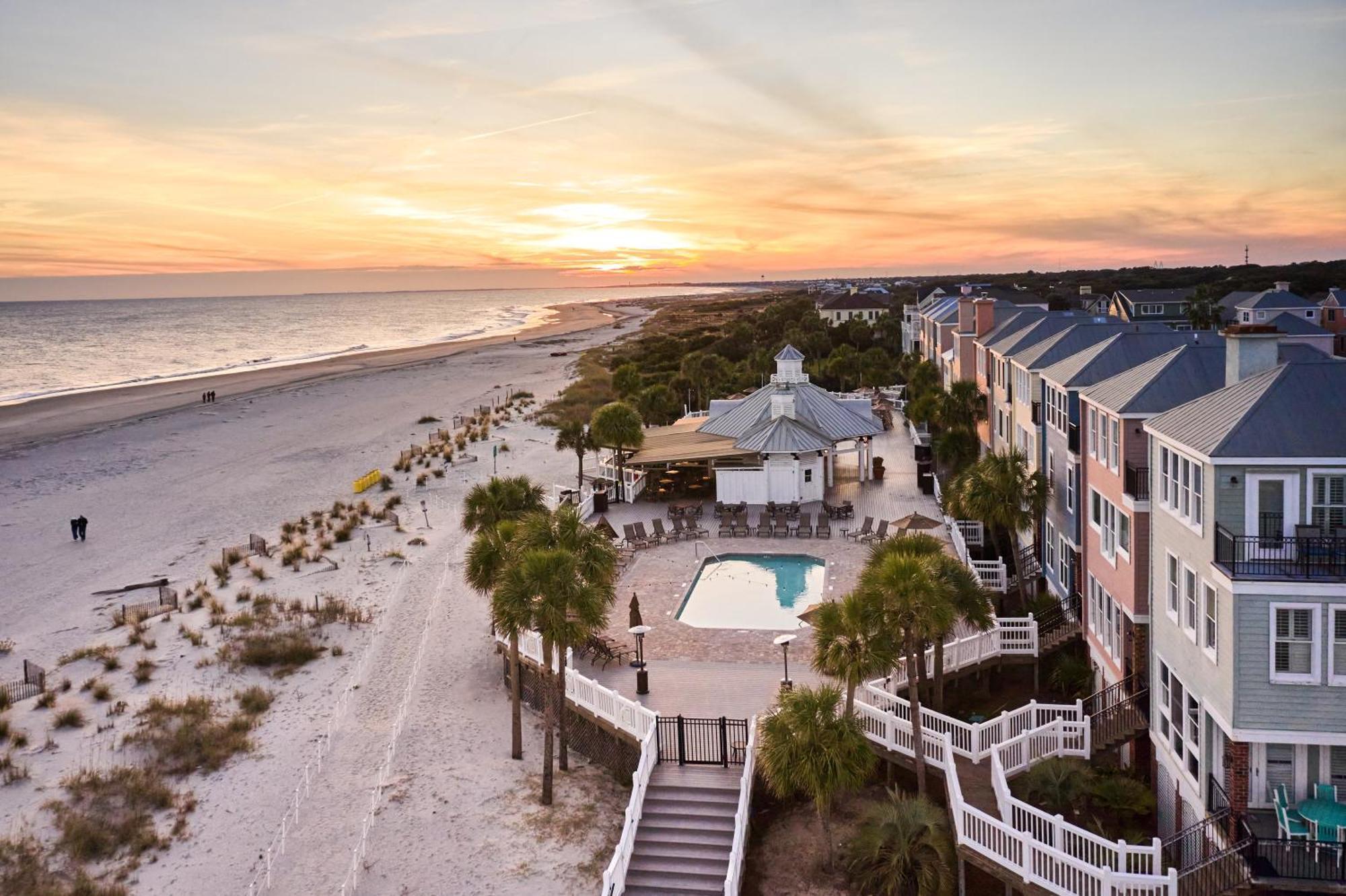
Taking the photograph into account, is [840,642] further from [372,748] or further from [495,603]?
[372,748]

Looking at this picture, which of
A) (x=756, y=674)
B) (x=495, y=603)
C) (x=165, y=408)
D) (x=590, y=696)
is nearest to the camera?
(x=495, y=603)

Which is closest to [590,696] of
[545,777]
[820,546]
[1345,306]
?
[545,777]

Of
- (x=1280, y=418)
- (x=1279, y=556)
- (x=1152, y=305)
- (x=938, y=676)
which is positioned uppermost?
(x=1152, y=305)

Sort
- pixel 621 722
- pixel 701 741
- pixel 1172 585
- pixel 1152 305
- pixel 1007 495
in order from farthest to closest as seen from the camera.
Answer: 1. pixel 1152 305
2. pixel 1007 495
3. pixel 621 722
4. pixel 701 741
5. pixel 1172 585

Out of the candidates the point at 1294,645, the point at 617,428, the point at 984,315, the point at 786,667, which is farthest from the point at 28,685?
the point at 984,315

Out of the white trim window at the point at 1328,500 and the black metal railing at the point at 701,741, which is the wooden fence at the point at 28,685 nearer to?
the black metal railing at the point at 701,741

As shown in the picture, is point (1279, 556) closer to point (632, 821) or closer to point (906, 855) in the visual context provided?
point (906, 855)

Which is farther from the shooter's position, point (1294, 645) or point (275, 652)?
point (275, 652)

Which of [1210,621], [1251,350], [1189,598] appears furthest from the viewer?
[1251,350]
